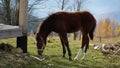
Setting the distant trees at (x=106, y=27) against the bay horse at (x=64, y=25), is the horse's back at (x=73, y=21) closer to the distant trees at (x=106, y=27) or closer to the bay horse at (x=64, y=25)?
the bay horse at (x=64, y=25)

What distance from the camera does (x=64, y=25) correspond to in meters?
11.1

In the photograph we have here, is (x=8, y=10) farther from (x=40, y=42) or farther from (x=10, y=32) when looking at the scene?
(x=10, y=32)

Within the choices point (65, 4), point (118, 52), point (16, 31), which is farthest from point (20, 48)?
point (65, 4)

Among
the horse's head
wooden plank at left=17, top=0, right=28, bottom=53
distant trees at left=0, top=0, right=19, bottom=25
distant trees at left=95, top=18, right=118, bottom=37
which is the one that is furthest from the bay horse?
distant trees at left=95, top=18, right=118, bottom=37

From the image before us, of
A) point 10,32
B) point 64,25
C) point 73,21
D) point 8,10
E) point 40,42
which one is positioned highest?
point 73,21

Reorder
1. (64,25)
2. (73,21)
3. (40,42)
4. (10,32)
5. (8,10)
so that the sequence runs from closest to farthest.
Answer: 1. (10,32)
2. (40,42)
3. (64,25)
4. (73,21)
5. (8,10)

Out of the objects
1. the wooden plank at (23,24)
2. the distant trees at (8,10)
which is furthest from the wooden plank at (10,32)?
the distant trees at (8,10)

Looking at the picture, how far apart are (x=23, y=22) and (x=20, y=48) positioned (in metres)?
0.83

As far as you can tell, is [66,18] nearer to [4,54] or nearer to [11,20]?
[4,54]

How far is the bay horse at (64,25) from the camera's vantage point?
35.8ft

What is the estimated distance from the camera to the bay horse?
10.9 metres

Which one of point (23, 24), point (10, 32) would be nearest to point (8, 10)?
point (23, 24)

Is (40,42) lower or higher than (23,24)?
lower

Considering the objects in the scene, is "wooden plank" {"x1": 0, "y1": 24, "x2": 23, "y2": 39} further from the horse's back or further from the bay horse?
the horse's back
